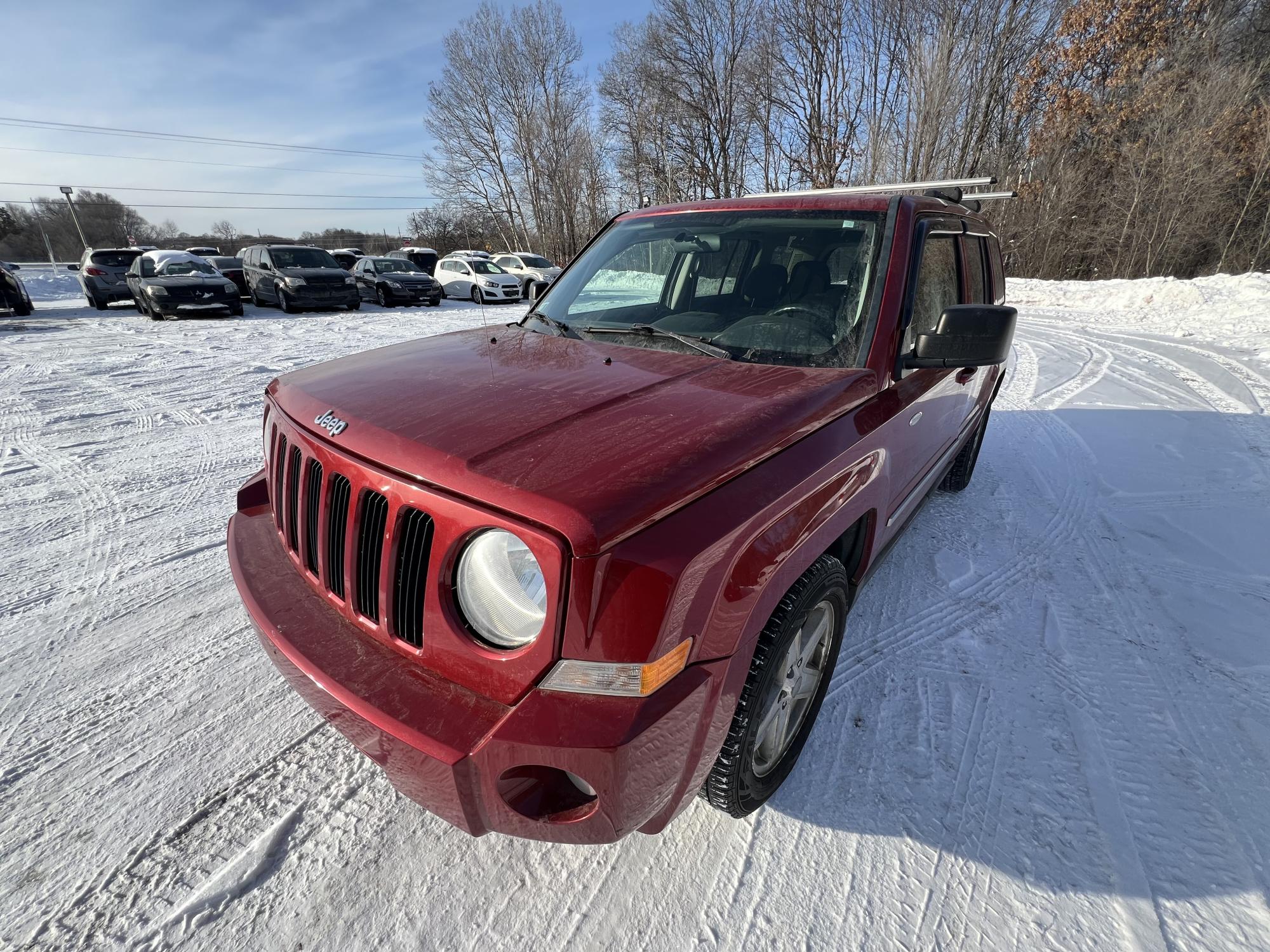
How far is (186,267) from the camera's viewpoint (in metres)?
13.9

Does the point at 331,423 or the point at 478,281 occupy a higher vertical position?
the point at 331,423

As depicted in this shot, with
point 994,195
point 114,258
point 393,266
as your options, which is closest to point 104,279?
point 114,258

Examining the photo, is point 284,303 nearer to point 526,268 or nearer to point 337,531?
→ point 526,268

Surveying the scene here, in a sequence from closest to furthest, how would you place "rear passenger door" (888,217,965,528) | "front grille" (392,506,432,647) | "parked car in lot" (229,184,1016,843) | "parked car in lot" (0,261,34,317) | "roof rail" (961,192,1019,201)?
"parked car in lot" (229,184,1016,843)
"front grille" (392,506,432,647)
"rear passenger door" (888,217,965,528)
"roof rail" (961,192,1019,201)
"parked car in lot" (0,261,34,317)

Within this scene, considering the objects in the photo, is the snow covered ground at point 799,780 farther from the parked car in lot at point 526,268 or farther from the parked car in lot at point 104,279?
the parked car in lot at point 526,268

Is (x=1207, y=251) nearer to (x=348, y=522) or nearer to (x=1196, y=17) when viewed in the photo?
(x=1196, y=17)

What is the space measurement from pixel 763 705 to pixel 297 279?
1606 cm

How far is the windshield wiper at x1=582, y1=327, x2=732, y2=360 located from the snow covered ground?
1.44 m

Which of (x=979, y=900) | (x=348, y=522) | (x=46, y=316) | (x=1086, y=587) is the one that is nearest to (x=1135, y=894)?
(x=979, y=900)

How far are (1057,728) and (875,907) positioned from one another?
1114 mm

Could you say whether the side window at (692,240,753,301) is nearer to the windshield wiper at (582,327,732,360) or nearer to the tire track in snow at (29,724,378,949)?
the windshield wiper at (582,327,732,360)

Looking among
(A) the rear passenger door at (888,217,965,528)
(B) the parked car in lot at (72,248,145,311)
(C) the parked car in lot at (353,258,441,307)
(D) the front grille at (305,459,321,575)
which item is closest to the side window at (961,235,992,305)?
(A) the rear passenger door at (888,217,965,528)

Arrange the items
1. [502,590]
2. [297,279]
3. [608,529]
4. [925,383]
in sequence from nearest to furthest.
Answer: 1. [608,529]
2. [502,590]
3. [925,383]
4. [297,279]

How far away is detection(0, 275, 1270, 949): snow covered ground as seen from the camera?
1.58 metres
